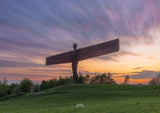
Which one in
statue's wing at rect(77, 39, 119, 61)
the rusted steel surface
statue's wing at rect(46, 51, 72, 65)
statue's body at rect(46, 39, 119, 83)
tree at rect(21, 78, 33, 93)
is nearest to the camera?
statue's wing at rect(77, 39, 119, 61)

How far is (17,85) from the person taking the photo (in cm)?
9238

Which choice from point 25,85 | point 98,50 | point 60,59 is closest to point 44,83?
point 25,85

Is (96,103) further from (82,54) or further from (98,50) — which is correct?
(82,54)

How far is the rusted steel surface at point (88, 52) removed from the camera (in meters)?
34.5

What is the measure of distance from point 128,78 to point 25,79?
73.2m

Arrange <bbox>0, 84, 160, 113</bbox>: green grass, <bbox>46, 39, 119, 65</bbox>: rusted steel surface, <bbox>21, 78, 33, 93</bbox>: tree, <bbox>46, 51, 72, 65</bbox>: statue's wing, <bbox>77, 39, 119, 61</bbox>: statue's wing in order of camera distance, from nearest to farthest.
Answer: <bbox>0, 84, 160, 113</bbox>: green grass
<bbox>77, 39, 119, 61</bbox>: statue's wing
<bbox>46, 39, 119, 65</bbox>: rusted steel surface
<bbox>46, 51, 72, 65</bbox>: statue's wing
<bbox>21, 78, 33, 93</bbox>: tree

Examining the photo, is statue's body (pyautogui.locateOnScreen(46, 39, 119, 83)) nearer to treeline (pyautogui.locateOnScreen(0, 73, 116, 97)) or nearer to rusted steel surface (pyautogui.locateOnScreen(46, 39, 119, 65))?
rusted steel surface (pyautogui.locateOnScreen(46, 39, 119, 65))

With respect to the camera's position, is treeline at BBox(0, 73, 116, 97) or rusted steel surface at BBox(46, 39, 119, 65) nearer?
rusted steel surface at BBox(46, 39, 119, 65)

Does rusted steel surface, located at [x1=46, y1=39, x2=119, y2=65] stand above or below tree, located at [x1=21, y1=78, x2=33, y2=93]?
above

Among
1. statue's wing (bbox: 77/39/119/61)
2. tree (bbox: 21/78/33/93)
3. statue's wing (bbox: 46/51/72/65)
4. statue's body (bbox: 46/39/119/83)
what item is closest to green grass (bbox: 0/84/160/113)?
statue's wing (bbox: 77/39/119/61)

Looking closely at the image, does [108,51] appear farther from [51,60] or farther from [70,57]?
[51,60]

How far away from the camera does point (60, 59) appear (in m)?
44.8

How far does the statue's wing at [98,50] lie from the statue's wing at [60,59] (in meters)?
3.54

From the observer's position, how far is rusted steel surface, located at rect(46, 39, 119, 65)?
113ft
